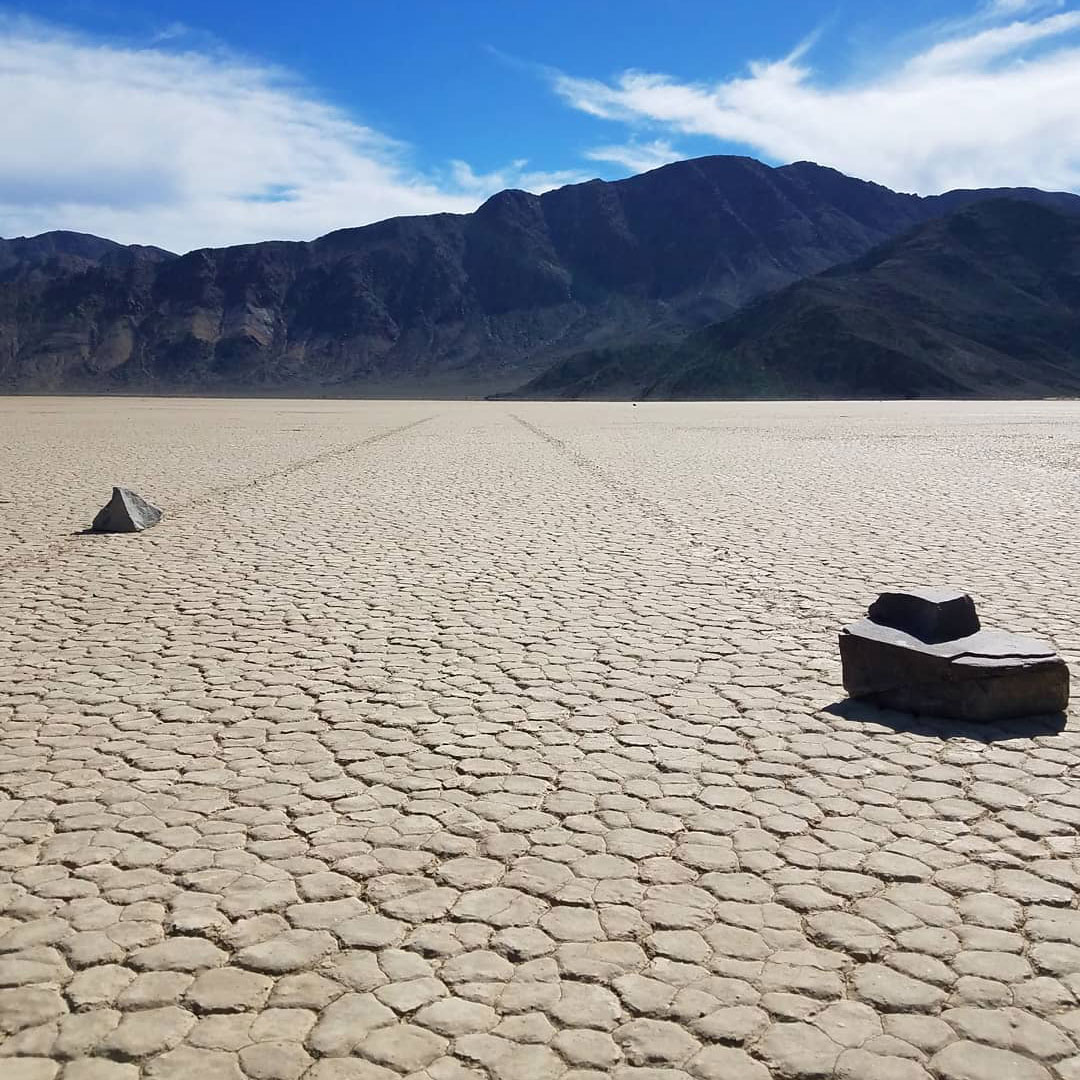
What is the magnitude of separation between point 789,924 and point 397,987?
3.54 feet

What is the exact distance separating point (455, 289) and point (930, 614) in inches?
4992

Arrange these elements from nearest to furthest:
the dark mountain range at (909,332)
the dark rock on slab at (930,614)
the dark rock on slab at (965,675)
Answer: the dark rock on slab at (965,675)
the dark rock on slab at (930,614)
the dark mountain range at (909,332)

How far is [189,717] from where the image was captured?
15.6ft

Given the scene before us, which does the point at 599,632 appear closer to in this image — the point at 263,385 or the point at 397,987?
the point at 397,987

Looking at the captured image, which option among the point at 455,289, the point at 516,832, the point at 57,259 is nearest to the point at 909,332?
the point at 455,289

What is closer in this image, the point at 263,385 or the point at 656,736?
the point at 656,736

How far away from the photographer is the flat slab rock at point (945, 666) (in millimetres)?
4590

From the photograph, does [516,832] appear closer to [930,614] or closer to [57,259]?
[930,614]

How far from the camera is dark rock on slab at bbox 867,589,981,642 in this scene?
480 cm

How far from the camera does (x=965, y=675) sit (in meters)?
4.59

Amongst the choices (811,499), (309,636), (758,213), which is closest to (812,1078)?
(309,636)

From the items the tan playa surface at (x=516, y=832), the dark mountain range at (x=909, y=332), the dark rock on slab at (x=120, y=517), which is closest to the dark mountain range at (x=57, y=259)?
the dark mountain range at (x=909, y=332)

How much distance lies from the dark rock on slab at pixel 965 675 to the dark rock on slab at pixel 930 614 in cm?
4

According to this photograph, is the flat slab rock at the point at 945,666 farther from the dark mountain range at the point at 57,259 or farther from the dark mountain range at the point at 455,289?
the dark mountain range at the point at 57,259
